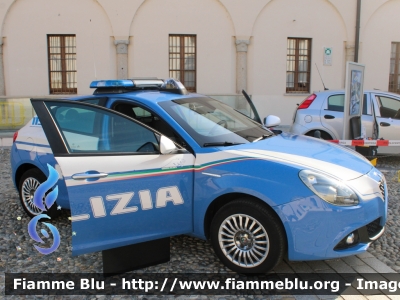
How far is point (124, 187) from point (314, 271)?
1880 mm

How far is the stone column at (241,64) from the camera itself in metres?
15.2

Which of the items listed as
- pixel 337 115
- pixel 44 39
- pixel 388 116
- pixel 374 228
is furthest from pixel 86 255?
pixel 44 39

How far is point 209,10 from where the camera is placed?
1505 centimetres

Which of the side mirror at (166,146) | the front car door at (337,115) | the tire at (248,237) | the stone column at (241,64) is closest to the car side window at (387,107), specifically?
the front car door at (337,115)

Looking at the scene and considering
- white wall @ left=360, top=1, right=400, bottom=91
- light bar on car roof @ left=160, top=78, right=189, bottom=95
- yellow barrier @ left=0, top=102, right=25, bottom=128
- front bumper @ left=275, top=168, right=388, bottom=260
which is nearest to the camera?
front bumper @ left=275, top=168, right=388, bottom=260

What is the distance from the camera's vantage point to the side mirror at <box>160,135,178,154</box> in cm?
358

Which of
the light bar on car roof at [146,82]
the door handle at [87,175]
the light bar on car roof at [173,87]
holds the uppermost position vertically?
the light bar on car roof at [146,82]

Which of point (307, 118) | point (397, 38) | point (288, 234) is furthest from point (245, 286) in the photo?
point (397, 38)

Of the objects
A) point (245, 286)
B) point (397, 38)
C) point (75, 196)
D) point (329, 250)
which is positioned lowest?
point (245, 286)

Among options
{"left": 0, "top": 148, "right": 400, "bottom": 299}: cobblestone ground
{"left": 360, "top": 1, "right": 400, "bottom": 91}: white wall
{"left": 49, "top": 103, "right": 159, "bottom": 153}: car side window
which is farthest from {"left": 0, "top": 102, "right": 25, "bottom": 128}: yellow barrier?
{"left": 360, "top": 1, "right": 400, "bottom": 91}: white wall

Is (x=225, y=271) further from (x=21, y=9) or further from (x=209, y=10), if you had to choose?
(x=21, y=9)

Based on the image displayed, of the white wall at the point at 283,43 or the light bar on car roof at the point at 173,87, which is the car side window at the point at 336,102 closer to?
the light bar on car roof at the point at 173,87

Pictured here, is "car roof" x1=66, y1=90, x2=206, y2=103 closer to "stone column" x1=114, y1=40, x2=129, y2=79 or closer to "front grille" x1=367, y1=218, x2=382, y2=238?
"front grille" x1=367, y1=218, x2=382, y2=238

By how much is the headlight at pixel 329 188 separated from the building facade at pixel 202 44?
12026 millimetres
